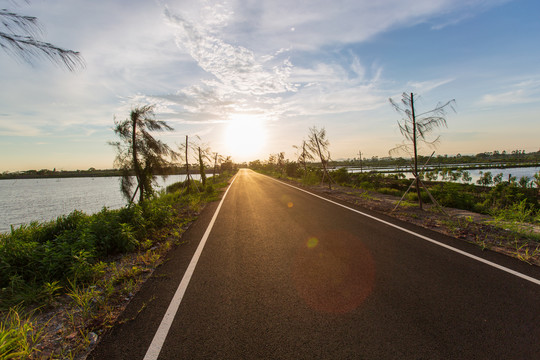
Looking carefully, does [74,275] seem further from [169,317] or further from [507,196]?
[507,196]

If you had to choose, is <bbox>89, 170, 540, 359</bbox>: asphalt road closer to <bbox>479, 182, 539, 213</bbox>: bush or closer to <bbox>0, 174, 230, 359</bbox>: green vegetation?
<bbox>0, 174, 230, 359</bbox>: green vegetation

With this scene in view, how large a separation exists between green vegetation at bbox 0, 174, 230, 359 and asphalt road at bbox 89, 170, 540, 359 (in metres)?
0.44

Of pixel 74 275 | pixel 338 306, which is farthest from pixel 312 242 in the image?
pixel 74 275

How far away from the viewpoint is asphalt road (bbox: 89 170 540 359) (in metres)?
2.24

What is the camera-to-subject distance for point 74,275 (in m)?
3.85

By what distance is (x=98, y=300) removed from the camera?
3205mm

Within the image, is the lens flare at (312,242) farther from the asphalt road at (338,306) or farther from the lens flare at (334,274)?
the asphalt road at (338,306)

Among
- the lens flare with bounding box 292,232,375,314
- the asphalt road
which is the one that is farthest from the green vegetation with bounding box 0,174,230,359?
the lens flare with bounding box 292,232,375,314

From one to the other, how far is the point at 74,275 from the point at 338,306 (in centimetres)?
435

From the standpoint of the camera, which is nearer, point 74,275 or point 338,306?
point 338,306

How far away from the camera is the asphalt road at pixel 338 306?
224cm

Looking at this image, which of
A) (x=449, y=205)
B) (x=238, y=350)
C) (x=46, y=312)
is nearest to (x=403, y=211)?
(x=449, y=205)

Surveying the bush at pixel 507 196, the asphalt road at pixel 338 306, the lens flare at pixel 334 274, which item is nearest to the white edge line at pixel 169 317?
the asphalt road at pixel 338 306

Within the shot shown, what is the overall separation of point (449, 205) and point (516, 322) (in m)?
10.7
